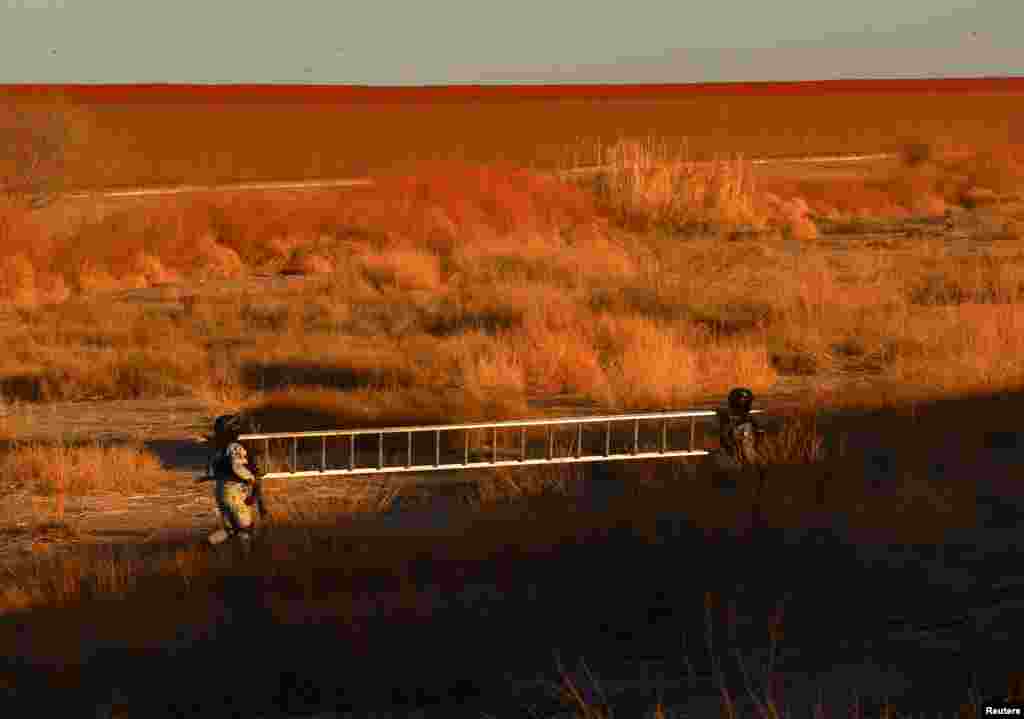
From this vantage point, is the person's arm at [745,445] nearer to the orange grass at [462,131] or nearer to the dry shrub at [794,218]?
the dry shrub at [794,218]

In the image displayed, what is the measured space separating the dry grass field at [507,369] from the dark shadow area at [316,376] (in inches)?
2.0

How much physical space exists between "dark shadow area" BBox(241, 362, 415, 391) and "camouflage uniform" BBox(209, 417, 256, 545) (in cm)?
655

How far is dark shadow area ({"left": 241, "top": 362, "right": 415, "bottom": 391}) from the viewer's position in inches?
656

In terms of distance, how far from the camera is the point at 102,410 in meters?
15.9

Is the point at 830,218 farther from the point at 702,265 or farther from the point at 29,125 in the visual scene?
the point at 29,125

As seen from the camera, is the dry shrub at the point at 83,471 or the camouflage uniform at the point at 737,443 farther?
the dry shrub at the point at 83,471

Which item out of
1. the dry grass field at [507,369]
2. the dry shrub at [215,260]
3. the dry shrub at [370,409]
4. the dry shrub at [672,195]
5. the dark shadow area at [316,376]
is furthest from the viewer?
the dry shrub at [672,195]

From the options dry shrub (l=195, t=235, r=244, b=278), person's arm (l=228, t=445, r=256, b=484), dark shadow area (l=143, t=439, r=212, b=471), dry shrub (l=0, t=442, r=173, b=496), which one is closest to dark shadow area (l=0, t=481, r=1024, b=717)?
person's arm (l=228, t=445, r=256, b=484)

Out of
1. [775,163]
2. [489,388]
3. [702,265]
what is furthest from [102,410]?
[775,163]

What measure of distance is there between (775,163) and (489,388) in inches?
2007

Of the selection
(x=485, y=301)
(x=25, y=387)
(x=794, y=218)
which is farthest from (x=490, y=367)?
(x=794, y=218)

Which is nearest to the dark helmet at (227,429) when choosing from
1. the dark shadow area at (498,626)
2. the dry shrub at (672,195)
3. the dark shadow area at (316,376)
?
the dark shadow area at (498,626)

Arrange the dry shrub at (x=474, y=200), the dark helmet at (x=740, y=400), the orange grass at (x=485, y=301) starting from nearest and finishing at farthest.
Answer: the dark helmet at (x=740, y=400) → the orange grass at (x=485, y=301) → the dry shrub at (x=474, y=200)

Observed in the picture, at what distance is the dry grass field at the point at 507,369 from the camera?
27.6 ft
